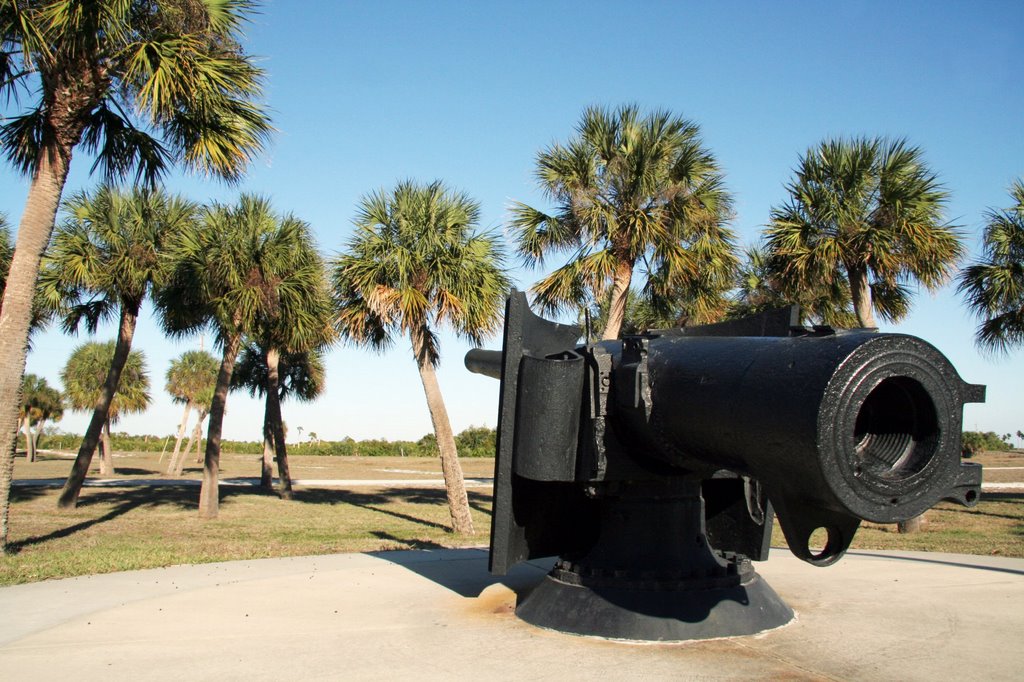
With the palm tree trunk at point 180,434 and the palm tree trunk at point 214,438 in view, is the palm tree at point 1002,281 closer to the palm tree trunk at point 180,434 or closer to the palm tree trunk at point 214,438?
the palm tree trunk at point 214,438

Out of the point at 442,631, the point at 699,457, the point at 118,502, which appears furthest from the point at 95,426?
the point at 699,457

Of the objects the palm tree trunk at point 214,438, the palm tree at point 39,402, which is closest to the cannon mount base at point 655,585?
the palm tree trunk at point 214,438

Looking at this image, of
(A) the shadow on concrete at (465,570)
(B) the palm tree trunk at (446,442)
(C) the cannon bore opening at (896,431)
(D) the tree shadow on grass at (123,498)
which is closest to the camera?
(C) the cannon bore opening at (896,431)

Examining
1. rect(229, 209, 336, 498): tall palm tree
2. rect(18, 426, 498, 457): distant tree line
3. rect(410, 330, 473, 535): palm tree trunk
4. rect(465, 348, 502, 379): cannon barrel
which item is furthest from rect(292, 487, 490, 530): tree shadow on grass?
rect(18, 426, 498, 457): distant tree line

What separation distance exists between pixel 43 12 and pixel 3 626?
6470mm

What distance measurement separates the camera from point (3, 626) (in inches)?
216

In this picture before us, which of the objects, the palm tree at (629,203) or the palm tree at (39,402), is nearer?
the palm tree at (629,203)

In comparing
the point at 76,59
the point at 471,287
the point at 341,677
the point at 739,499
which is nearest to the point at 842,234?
the point at 471,287

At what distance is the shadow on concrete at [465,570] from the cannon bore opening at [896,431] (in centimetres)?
323

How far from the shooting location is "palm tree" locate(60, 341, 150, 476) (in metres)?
35.1

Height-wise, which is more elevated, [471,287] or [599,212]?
[599,212]

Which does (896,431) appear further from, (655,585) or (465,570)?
(465,570)

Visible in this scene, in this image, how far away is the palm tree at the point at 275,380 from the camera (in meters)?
21.6

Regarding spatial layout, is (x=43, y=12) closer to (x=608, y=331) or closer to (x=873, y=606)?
(x=608, y=331)
